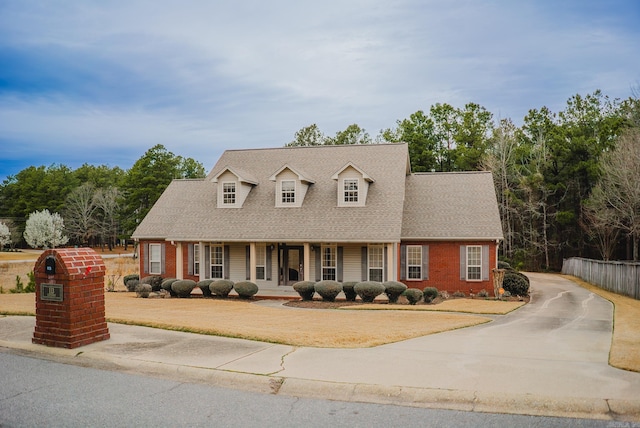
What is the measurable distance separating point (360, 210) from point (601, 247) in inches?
1181

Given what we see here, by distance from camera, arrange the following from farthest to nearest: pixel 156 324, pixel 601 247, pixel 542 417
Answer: pixel 601 247
pixel 156 324
pixel 542 417

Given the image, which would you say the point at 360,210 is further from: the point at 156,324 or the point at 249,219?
the point at 156,324

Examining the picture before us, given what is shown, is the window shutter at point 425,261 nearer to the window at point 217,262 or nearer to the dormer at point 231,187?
the dormer at point 231,187

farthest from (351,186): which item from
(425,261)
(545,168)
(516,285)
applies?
(545,168)

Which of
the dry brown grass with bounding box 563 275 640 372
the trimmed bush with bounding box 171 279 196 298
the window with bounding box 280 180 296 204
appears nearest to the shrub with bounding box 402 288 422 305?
the dry brown grass with bounding box 563 275 640 372

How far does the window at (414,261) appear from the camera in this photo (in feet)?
84.7

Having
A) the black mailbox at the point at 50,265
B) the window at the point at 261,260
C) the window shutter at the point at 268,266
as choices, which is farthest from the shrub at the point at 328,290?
the black mailbox at the point at 50,265

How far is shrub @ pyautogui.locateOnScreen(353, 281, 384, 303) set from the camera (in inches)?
846

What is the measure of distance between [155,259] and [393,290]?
15.1 meters

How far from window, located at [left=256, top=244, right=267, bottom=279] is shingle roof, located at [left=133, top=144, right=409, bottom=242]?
4.03ft

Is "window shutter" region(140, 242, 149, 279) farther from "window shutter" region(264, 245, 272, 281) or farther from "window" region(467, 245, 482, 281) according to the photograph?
"window" region(467, 245, 482, 281)

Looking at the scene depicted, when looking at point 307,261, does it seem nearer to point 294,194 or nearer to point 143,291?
point 294,194

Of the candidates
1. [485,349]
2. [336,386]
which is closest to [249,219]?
[485,349]

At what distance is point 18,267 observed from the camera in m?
49.0
